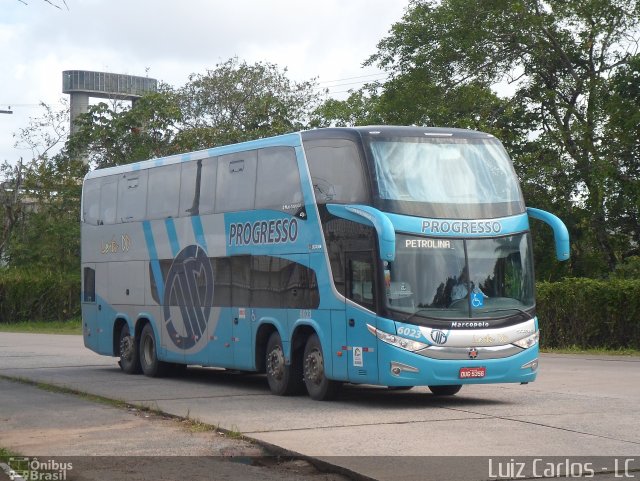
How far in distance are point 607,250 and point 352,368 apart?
25.7 m

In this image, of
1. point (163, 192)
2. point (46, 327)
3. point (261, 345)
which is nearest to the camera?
point (261, 345)

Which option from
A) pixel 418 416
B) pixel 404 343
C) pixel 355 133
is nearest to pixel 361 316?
pixel 404 343

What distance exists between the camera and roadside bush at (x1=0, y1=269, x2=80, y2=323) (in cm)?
5478

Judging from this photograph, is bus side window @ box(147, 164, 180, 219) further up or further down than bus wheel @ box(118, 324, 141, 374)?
further up

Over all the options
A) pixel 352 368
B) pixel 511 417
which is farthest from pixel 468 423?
pixel 352 368

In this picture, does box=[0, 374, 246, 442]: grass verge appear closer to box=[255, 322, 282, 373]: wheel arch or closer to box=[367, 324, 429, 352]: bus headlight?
box=[255, 322, 282, 373]: wheel arch

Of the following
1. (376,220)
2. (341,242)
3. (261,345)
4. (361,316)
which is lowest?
(261,345)

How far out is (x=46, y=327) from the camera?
5262cm

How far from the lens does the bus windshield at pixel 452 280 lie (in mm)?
Answer: 15523

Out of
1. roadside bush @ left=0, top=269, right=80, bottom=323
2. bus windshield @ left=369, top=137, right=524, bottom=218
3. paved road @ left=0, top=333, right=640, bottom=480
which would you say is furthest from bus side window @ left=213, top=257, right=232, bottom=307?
roadside bush @ left=0, top=269, right=80, bottom=323

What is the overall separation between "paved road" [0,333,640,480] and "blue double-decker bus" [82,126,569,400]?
2.06ft

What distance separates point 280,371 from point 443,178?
3.96 metres

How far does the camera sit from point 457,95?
4091cm

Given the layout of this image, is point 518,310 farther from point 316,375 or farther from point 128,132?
point 128,132
